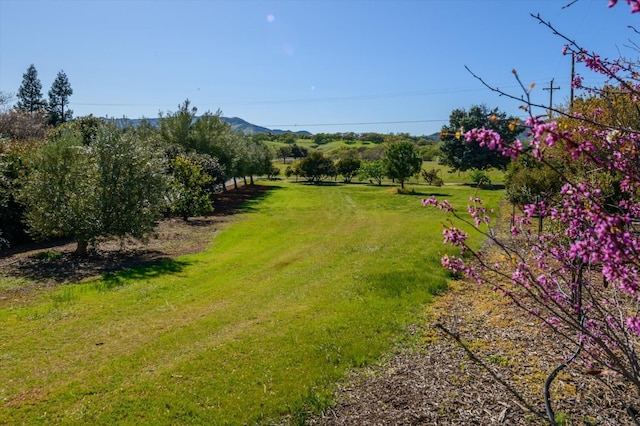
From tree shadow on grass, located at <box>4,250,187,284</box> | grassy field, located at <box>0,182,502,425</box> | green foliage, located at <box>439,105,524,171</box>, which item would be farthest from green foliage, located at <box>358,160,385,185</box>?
tree shadow on grass, located at <box>4,250,187,284</box>

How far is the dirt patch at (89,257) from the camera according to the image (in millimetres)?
16516

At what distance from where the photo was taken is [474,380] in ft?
27.7

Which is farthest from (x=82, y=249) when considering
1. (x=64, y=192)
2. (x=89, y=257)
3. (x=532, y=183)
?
(x=532, y=183)

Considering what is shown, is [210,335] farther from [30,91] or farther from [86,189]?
[30,91]

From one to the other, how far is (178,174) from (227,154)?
1361 cm

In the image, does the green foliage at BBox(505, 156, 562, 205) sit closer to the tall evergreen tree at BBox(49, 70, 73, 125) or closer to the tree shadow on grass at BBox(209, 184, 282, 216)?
the tree shadow on grass at BBox(209, 184, 282, 216)

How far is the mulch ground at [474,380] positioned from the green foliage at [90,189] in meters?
5.08

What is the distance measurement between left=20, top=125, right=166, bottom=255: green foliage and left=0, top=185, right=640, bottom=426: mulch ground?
5082 millimetres

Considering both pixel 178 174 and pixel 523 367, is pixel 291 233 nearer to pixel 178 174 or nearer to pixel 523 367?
pixel 178 174

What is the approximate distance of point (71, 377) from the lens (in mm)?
8695

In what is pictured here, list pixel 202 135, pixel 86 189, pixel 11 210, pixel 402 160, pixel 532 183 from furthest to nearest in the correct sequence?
pixel 402 160 → pixel 202 135 → pixel 532 183 → pixel 11 210 → pixel 86 189

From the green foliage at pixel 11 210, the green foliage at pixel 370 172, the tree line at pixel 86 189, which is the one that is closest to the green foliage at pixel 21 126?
the green foliage at pixel 11 210

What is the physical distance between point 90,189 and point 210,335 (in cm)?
1255

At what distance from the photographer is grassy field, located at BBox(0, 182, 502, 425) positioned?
7781mm
